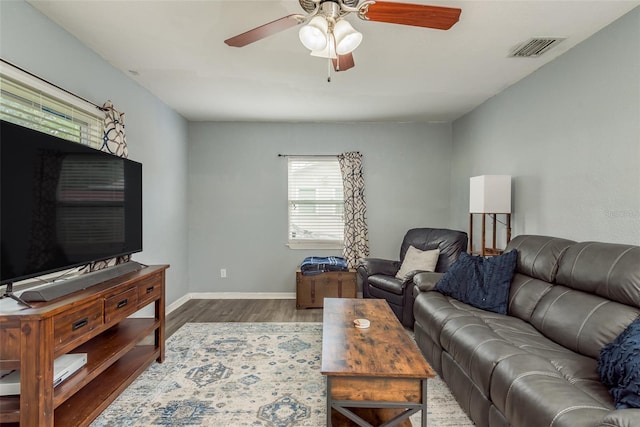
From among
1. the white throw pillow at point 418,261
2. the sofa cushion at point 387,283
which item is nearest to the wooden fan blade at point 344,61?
the sofa cushion at point 387,283

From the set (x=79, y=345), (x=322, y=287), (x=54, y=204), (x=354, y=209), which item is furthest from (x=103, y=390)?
(x=354, y=209)

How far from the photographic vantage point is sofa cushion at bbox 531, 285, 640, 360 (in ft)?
5.66

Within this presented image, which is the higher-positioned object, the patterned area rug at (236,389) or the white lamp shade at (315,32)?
the white lamp shade at (315,32)

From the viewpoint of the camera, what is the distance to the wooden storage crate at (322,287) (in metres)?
4.27

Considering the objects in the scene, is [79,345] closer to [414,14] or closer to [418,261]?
[414,14]

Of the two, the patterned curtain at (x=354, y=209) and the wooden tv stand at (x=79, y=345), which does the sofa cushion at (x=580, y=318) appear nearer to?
the patterned curtain at (x=354, y=209)

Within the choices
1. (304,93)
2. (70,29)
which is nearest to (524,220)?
(304,93)

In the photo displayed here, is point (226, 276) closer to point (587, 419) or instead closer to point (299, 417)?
point (299, 417)

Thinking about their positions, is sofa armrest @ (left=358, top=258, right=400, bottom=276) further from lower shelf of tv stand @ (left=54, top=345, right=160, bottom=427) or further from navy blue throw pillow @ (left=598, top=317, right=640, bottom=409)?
navy blue throw pillow @ (left=598, top=317, right=640, bottom=409)

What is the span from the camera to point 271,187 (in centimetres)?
482

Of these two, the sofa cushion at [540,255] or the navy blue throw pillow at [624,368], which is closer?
the navy blue throw pillow at [624,368]

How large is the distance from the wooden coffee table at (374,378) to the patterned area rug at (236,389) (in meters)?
0.36

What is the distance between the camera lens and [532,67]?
2.93 metres

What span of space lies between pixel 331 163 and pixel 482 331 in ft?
10.7
